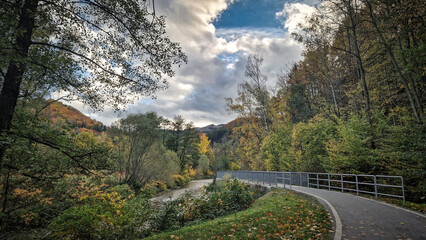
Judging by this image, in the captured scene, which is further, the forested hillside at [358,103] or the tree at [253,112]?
the tree at [253,112]

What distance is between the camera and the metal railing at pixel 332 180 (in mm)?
10180

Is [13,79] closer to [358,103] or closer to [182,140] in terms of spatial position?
[358,103]

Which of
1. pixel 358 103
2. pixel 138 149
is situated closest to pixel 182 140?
pixel 138 149

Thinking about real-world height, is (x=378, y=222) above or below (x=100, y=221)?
above

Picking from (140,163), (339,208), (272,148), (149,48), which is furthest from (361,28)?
(140,163)

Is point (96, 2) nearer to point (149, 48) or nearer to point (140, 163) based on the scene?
point (149, 48)

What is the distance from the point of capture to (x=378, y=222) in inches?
233

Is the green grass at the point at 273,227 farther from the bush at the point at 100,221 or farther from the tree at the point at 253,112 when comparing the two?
the tree at the point at 253,112

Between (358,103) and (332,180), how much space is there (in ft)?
33.0

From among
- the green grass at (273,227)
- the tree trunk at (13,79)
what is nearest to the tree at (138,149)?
the green grass at (273,227)

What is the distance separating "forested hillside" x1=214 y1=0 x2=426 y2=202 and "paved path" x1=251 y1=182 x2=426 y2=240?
280 centimetres

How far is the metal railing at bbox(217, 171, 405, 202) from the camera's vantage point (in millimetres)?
10180

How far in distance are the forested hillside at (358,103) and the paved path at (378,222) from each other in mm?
2805

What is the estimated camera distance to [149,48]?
611 cm
